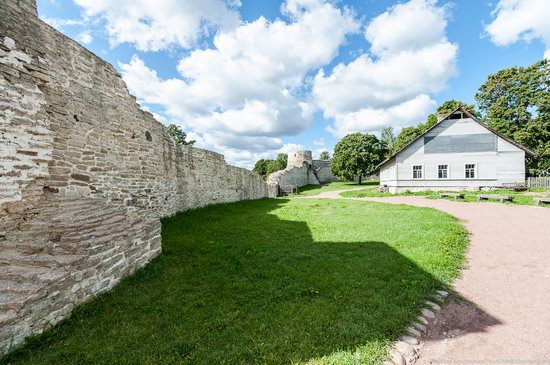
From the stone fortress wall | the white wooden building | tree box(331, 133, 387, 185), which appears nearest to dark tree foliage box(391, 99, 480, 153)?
tree box(331, 133, 387, 185)

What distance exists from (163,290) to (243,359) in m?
2.12

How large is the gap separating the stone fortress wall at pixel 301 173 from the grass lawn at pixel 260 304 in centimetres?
2057

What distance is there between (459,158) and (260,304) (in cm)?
2289

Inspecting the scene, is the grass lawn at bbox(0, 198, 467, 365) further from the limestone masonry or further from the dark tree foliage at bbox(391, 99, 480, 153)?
the dark tree foliage at bbox(391, 99, 480, 153)

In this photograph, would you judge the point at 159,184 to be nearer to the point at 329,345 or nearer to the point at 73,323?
the point at 73,323

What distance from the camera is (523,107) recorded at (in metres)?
26.3

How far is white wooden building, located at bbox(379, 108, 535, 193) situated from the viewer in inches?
770

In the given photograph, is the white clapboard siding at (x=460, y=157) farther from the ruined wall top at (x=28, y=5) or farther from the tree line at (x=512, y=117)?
the ruined wall top at (x=28, y=5)

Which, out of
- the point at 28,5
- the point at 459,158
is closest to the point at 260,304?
the point at 28,5

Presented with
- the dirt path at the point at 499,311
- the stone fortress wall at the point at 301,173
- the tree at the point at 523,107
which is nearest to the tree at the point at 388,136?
the stone fortress wall at the point at 301,173

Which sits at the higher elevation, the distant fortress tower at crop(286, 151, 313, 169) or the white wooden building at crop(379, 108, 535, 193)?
the distant fortress tower at crop(286, 151, 313, 169)

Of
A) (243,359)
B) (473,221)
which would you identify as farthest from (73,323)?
(473,221)

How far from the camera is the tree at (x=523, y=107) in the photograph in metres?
24.5

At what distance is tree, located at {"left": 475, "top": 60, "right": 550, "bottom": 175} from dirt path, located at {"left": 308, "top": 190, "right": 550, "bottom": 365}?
26.1 metres
